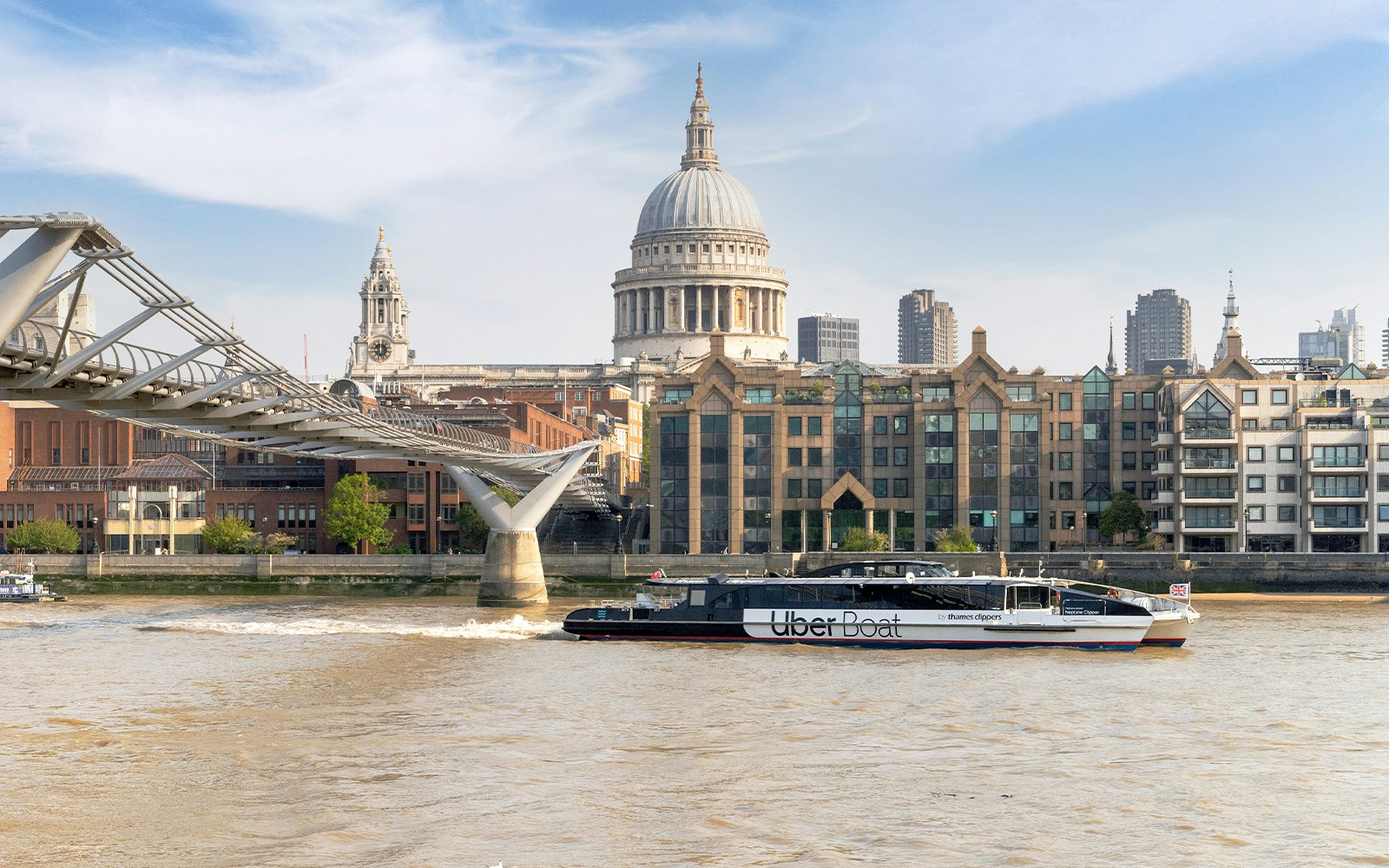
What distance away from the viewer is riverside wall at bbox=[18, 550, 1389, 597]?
2963 inches

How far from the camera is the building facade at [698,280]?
18062 centimetres

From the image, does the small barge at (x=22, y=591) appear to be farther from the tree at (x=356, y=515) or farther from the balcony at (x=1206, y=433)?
the balcony at (x=1206, y=433)

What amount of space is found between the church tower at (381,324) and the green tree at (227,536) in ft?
258

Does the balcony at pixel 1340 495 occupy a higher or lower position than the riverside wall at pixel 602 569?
higher

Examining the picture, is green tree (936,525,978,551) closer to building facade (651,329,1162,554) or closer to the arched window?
building facade (651,329,1162,554)

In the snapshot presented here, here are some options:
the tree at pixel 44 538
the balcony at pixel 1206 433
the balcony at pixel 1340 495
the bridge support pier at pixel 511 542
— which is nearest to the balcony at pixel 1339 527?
the balcony at pixel 1340 495

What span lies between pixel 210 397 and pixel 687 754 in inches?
733

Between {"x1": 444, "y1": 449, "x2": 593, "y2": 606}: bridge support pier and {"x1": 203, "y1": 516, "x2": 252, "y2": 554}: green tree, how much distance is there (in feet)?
74.8

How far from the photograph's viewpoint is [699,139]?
196 metres

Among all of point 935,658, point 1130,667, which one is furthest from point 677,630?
point 1130,667

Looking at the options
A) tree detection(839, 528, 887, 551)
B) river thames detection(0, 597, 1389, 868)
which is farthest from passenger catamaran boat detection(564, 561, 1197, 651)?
tree detection(839, 528, 887, 551)

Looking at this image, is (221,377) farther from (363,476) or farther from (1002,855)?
(363,476)

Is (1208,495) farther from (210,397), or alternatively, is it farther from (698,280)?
(698,280)

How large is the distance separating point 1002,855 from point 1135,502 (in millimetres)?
68127
